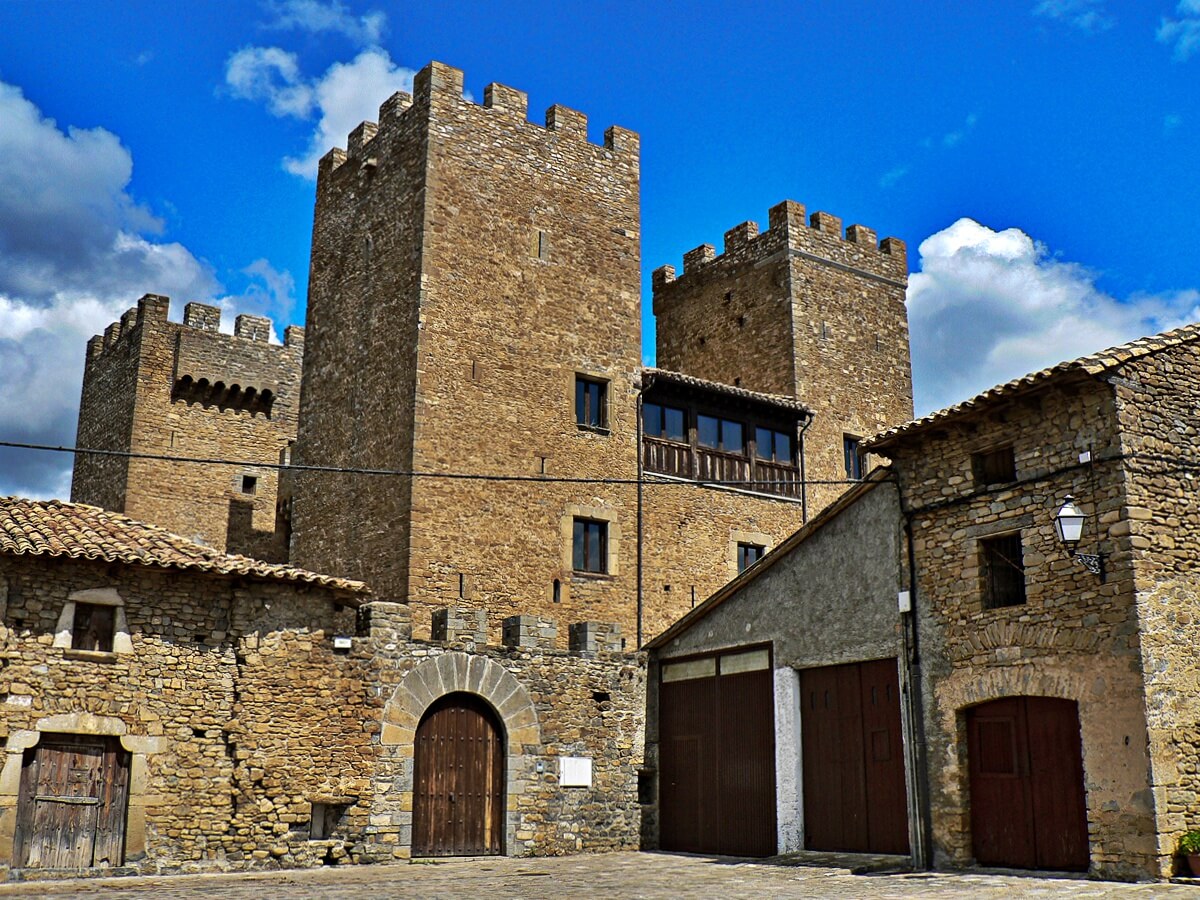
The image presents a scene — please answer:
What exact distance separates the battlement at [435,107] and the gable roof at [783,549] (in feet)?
36.4

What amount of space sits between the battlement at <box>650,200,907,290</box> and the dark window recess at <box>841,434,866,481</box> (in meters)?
4.91

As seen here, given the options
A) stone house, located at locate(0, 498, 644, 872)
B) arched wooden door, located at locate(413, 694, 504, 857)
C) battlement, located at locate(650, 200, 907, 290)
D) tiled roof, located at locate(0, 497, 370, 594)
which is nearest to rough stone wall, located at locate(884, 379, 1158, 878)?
stone house, located at locate(0, 498, 644, 872)

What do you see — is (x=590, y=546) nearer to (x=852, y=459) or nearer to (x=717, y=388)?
(x=717, y=388)

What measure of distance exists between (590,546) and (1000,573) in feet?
32.5

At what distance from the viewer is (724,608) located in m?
18.6

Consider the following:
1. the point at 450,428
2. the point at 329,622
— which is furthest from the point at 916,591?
the point at 450,428

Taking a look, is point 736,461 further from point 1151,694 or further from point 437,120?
point 1151,694

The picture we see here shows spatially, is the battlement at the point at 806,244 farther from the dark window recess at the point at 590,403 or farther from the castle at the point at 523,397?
the dark window recess at the point at 590,403

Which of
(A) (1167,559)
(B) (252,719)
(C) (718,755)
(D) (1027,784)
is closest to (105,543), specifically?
(B) (252,719)

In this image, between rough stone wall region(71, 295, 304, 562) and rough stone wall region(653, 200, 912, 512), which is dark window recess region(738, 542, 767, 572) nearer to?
rough stone wall region(653, 200, 912, 512)

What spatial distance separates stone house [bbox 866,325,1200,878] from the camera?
41.7ft

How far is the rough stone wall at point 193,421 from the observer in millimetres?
32938

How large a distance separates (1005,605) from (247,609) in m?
9.82

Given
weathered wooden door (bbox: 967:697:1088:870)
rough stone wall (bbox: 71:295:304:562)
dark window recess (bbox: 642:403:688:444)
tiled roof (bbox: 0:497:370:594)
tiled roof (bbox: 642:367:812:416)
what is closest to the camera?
weathered wooden door (bbox: 967:697:1088:870)
